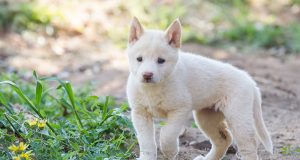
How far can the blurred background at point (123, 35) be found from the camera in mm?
9859

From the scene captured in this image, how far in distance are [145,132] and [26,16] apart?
23.6 ft

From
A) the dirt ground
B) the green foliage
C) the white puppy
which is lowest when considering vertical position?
the dirt ground

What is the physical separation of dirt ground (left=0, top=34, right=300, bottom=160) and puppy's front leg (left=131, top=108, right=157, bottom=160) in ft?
3.89

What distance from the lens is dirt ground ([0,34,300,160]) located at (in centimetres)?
727

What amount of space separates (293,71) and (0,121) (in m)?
6.41

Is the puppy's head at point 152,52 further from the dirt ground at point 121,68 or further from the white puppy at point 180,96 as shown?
the dirt ground at point 121,68

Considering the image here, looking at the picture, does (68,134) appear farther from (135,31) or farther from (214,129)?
(214,129)

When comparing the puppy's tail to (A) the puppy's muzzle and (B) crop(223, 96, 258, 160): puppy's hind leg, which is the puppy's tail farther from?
(A) the puppy's muzzle

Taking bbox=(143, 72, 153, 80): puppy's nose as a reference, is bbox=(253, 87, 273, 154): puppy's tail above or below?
below

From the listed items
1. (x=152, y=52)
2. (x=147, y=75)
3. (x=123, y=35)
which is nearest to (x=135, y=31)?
(x=152, y=52)

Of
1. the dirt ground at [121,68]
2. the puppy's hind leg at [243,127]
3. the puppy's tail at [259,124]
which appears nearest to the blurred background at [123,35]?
the dirt ground at [121,68]

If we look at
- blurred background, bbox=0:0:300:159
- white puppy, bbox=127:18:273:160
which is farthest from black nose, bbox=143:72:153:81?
blurred background, bbox=0:0:300:159

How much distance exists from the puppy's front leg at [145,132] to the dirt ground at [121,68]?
1185 millimetres

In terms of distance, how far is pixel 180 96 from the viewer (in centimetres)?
507
